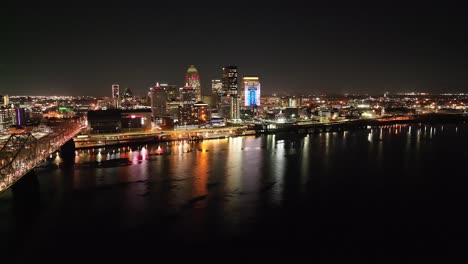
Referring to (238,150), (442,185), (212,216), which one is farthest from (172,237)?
(238,150)

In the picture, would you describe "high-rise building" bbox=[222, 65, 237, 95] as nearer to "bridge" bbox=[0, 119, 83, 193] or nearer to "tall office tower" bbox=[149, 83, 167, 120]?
"tall office tower" bbox=[149, 83, 167, 120]

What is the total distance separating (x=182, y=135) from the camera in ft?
50.5

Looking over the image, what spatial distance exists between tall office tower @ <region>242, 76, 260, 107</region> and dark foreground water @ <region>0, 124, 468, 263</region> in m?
24.3

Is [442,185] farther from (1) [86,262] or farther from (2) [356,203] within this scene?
(1) [86,262]

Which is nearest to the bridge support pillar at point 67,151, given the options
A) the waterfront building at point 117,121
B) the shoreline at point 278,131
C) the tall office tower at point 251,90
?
the shoreline at point 278,131

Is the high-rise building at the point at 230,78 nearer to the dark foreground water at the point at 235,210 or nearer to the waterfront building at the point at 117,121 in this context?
the waterfront building at the point at 117,121

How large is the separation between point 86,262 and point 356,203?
4324 millimetres

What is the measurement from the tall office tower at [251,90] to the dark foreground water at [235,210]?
24315 mm

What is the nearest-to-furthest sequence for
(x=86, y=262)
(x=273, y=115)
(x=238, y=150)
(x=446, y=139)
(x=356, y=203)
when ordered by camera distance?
(x=86, y=262) → (x=356, y=203) → (x=238, y=150) → (x=446, y=139) → (x=273, y=115)

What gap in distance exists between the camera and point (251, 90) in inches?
1358

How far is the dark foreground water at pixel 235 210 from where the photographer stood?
439 centimetres

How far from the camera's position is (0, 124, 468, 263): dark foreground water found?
4.39m

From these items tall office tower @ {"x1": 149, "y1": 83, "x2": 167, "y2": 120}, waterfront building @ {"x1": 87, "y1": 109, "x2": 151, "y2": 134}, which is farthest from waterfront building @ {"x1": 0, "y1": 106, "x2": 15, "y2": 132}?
tall office tower @ {"x1": 149, "y1": 83, "x2": 167, "y2": 120}

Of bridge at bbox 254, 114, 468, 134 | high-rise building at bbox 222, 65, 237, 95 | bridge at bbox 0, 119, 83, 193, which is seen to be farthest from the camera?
high-rise building at bbox 222, 65, 237, 95
